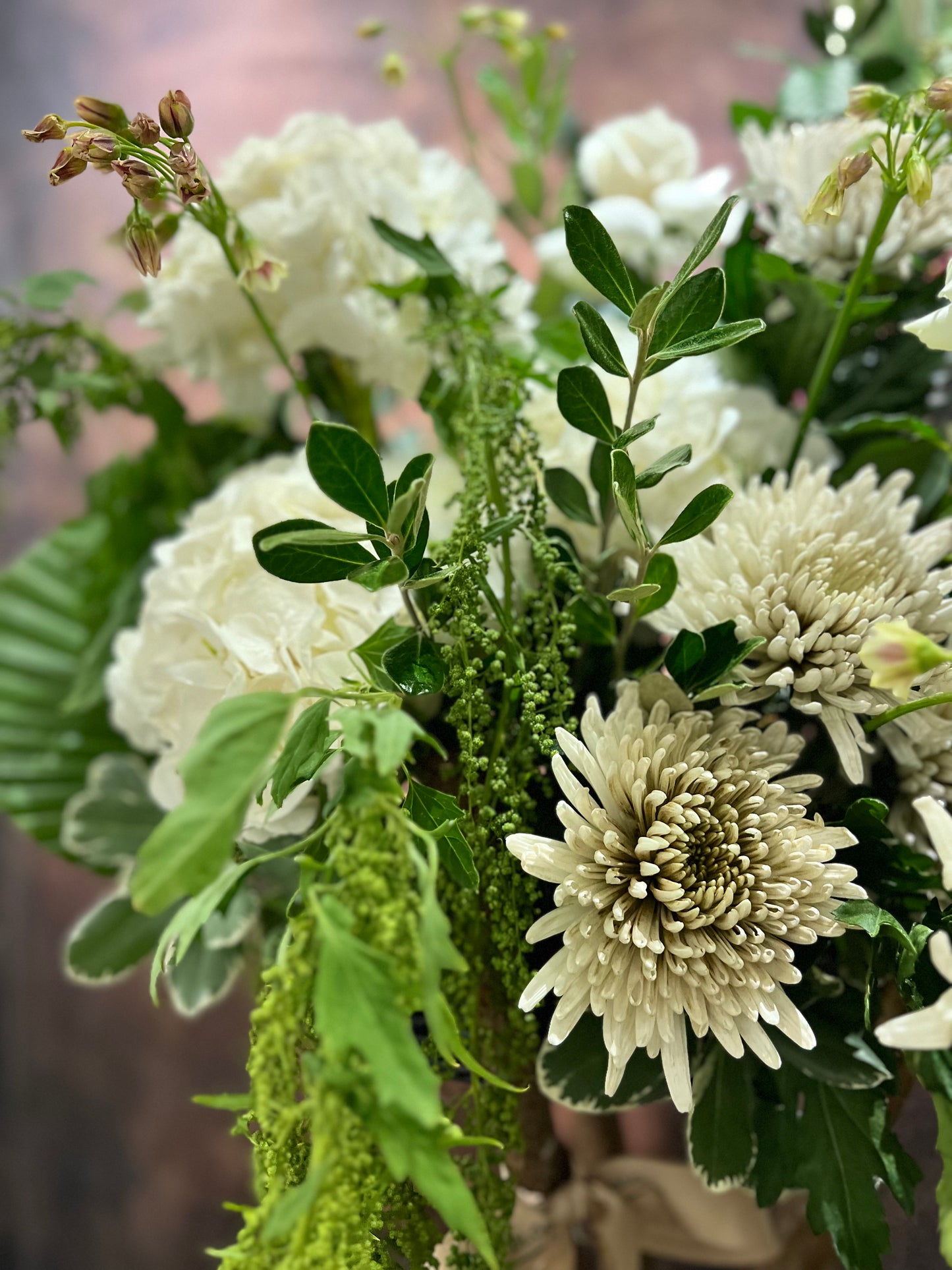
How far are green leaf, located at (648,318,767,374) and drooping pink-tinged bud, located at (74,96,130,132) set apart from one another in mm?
202

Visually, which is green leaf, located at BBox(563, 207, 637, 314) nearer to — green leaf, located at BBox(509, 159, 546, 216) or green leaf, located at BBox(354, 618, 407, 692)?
green leaf, located at BBox(354, 618, 407, 692)

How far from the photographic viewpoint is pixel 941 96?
12.8 inches

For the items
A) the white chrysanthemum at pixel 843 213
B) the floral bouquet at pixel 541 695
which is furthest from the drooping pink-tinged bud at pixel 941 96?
the white chrysanthemum at pixel 843 213

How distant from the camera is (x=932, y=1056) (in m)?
0.29

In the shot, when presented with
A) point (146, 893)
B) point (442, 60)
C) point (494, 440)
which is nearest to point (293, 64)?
point (442, 60)

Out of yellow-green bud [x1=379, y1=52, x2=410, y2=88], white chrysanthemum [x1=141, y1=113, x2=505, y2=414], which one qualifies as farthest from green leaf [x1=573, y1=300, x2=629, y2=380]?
yellow-green bud [x1=379, y1=52, x2=410, y2=88]

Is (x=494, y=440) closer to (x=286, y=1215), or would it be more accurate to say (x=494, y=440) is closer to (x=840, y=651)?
(x=840, y=651)

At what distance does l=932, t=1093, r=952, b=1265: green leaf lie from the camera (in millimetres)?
275

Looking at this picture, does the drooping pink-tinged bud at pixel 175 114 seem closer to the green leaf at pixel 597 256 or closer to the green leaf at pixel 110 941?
the green leaf at pixel 597 256

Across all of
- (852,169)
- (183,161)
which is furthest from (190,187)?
(852,169)

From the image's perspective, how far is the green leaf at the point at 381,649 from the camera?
312mm

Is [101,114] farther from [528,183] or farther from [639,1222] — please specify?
[639,1222]

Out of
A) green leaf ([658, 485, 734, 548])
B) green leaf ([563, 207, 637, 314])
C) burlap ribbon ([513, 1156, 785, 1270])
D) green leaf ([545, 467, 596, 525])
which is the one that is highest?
green leaf ([563, 207, 637, 314])

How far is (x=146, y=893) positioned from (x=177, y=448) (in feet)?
1.50
